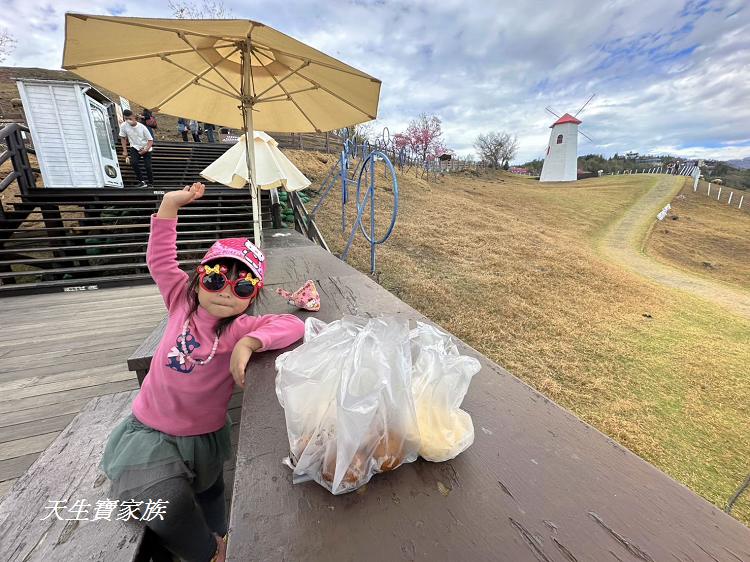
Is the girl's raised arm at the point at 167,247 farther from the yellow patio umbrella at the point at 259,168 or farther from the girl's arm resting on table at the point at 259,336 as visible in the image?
the yellow patio umbrella at the point at 259,168

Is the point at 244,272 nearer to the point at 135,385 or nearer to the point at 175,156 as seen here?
the point at 135,385

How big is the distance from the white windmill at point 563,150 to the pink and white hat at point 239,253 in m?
43.4

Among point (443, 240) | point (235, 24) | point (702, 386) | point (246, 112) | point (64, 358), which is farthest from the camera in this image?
point (443, 240)

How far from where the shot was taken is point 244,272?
1.28 meters

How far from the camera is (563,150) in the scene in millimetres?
36844

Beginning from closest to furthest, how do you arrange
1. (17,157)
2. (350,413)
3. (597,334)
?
(350,413) < (597,334) < (17,157)

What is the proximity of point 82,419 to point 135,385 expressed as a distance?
102cm

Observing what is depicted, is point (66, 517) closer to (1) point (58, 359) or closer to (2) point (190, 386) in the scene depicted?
(2) point (190, 386)

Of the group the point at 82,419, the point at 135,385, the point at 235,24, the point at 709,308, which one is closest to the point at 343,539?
the point at 82,419

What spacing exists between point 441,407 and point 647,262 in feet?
46.7

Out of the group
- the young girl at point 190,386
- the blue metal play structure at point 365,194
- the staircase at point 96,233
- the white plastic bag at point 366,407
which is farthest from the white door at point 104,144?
the white plastic bag at point 366,407

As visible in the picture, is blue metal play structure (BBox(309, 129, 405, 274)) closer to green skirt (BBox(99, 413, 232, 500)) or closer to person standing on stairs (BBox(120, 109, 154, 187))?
green skirt (BBox(99, 413, 232, 500))

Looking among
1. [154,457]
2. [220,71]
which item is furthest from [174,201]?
[220,71]

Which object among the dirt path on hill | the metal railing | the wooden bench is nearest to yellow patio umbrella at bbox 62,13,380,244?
the wooden bench
